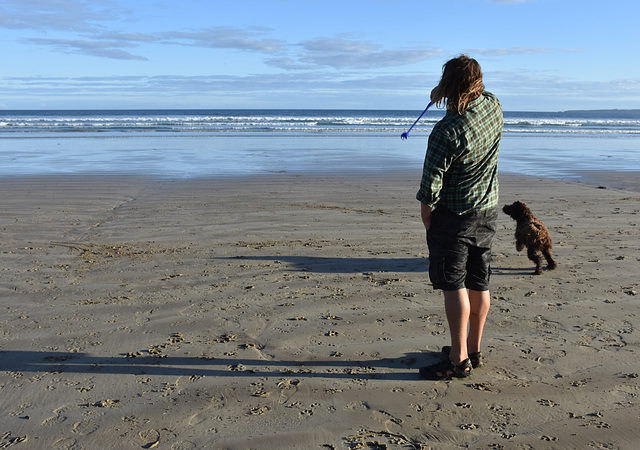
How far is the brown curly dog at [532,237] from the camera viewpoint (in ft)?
17.7

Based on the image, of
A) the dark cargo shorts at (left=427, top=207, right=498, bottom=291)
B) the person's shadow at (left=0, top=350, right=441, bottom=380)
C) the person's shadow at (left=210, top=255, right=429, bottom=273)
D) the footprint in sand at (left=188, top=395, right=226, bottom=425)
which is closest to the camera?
the footprint in sand at (left=188, top=395, right=226, bottom=425)

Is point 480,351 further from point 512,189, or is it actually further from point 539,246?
point 512,189

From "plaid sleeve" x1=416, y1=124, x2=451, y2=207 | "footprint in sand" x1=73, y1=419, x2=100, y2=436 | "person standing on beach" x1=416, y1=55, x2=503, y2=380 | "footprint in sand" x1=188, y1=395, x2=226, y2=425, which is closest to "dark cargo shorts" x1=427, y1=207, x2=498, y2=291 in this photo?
"person standing on beach" x1=416, y1=55, x2=503, y2=380

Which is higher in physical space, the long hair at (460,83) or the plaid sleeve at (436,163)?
the long hair at (460,83)

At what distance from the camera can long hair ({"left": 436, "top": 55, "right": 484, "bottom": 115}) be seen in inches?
116

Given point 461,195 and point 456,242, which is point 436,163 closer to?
point 461,195

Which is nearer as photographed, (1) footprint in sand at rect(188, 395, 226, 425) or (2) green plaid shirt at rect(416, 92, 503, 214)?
(1) footprint in sand at rect(188, 395, 226, 425)

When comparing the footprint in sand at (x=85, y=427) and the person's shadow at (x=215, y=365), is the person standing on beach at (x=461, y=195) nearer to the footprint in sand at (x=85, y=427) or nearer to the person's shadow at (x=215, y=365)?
the person's shadow at (x=215, y=365)

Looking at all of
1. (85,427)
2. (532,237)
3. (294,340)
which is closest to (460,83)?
(294,340)

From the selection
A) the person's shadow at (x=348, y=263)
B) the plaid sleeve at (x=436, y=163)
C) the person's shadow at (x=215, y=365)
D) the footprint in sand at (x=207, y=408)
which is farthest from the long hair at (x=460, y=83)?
the person's shadow at (x=348, y=263)

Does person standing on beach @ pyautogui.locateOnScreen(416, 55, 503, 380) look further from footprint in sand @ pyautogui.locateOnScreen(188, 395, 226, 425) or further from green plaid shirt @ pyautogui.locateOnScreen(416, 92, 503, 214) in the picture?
footprint in sand @ pyautogui.locateOnScreen(188, 395, 226, 425)

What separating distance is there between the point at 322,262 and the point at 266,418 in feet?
9.88

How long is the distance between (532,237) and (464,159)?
2.82m

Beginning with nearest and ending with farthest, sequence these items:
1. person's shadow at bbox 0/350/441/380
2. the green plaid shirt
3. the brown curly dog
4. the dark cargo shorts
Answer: the green plaid shirt, the dark cargo shorts, person's shadow at bbox 0/350/441/380, the brown curly dog
